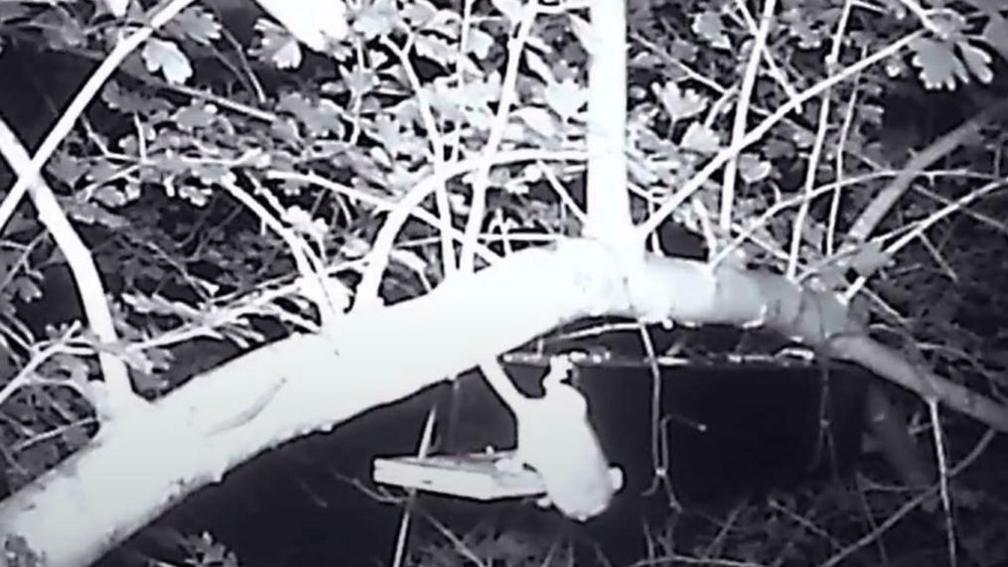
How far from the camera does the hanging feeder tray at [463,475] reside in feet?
3.78

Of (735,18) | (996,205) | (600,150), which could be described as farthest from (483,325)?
(996,205)

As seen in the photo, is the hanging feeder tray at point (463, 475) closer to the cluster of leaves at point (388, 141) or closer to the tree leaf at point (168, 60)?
the cluster of leaves at point (388, 141)

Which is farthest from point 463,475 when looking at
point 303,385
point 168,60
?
point 168,60

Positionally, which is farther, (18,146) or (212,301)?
(212,301)

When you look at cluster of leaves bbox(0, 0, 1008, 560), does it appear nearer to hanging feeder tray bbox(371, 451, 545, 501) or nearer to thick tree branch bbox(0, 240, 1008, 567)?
thick tree branch bbox(0, 240, 1008, 567)

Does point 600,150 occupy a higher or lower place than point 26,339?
higher

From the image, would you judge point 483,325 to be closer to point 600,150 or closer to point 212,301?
point 600,150

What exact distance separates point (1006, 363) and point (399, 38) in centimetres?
84

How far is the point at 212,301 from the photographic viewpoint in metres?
1.21

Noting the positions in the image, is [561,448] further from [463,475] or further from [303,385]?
[303,385]

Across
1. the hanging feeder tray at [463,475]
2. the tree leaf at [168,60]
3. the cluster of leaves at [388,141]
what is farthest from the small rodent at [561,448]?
the tree leaf at [168,60]

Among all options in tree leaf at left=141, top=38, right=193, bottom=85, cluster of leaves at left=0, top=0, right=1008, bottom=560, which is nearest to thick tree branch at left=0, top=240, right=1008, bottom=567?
cluster of leaves at left=0, top=0, right=1008, bottom=560

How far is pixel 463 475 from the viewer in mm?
1209

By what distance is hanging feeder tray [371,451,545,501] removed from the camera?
3.78 feet
